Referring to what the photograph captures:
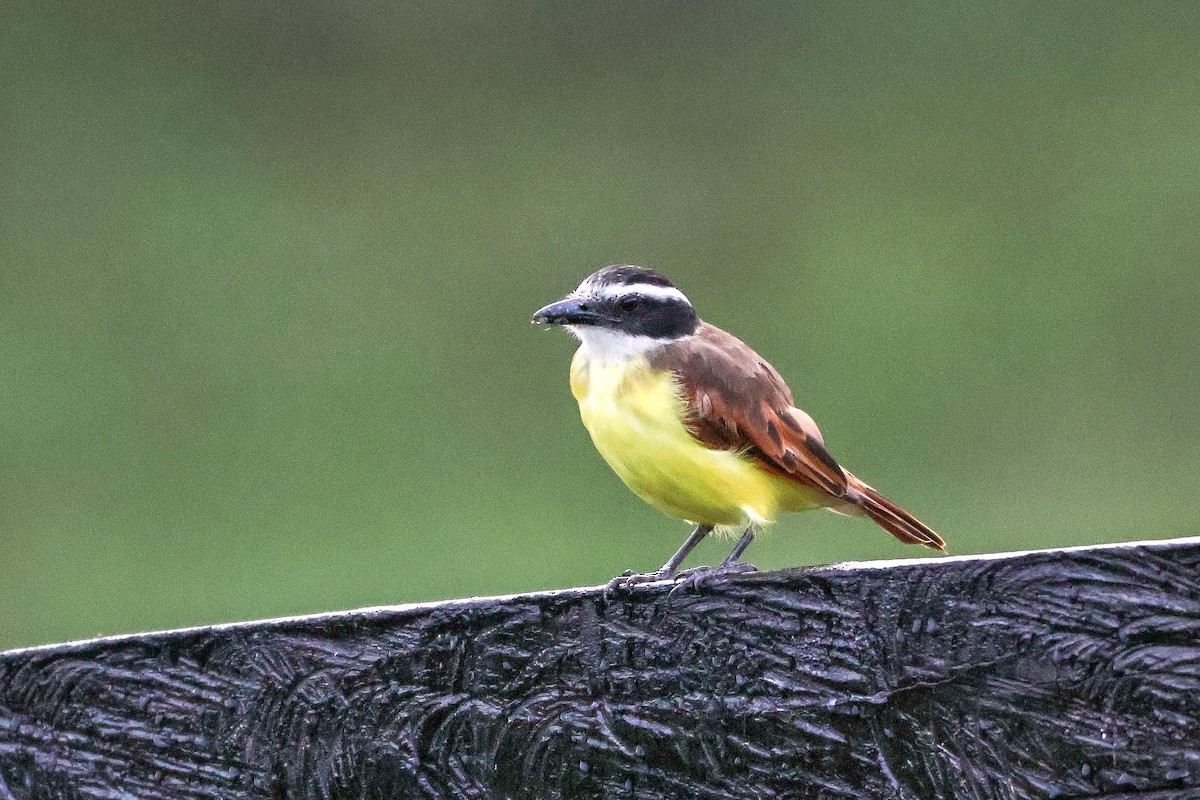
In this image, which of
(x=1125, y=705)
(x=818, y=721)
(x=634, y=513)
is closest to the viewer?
(x=1125, y=705)

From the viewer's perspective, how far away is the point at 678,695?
89.6 inches

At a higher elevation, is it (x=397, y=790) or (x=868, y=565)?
(x=868, y=565)

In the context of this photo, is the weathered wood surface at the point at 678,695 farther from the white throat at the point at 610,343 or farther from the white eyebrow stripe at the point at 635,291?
the white eyebrow stripe at the point at 635,291

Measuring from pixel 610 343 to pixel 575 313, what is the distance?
0.13 m

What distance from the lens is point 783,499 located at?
4.13 metres

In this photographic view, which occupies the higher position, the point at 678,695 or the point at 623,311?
the point at 623,311

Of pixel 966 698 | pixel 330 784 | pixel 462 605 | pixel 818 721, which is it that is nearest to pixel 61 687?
pixel 330 784

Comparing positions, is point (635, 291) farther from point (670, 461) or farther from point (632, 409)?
point (670, 461)

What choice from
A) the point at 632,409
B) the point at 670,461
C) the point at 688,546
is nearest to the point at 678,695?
the point at 670,461

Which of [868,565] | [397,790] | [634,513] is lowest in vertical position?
[634,513]

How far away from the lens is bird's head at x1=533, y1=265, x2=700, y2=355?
14.2 feet

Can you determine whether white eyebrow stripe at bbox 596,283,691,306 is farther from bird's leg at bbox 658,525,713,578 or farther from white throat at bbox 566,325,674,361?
bird's leg at bbox 658,525,713,578

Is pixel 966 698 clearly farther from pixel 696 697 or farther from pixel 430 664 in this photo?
pixel 430 664

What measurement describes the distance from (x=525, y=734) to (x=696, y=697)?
0.85 feet
